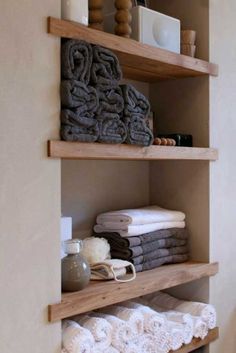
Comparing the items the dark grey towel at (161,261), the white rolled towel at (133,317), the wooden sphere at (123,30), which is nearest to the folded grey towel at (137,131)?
the wooden sphere at (123,30)

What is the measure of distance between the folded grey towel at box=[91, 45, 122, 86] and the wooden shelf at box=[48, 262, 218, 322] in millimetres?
734

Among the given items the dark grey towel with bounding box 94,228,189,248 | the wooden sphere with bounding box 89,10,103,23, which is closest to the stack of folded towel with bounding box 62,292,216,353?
the dark grey towel with bounding box 94,228,189,248

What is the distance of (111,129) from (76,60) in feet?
0.89

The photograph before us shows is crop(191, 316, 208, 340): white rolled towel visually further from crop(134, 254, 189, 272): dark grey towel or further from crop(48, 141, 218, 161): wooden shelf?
crop(48, 141, 218, 161): wooden shelf

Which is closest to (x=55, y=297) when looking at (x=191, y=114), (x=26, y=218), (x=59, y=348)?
(x=59, y=348)

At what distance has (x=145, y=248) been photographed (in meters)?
2.02

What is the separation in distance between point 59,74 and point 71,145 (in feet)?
0.76

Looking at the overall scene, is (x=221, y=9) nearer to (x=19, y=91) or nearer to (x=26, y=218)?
(x=19, y=91)

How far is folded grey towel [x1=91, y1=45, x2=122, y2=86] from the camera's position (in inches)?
64.6

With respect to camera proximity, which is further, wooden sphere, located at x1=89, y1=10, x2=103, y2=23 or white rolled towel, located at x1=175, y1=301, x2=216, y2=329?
white rolled towel, located at x1=175, y1=301, x2=216, y2=329

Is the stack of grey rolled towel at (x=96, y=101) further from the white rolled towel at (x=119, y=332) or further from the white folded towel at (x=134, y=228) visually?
the white rolled towel at (x=119, y=332)

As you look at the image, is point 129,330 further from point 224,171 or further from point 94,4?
point 94,4

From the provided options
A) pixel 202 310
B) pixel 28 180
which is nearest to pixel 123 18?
pixel 28 180

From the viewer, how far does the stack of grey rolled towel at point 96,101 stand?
1545 mm
